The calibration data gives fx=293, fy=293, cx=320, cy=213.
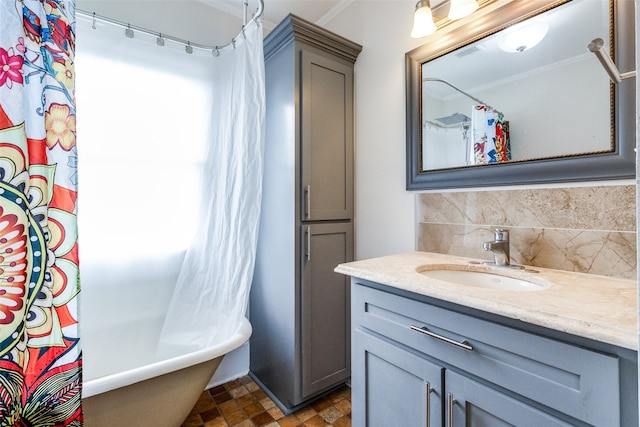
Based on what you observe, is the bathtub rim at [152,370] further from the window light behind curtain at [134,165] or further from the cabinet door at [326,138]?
the cabinet door at [326,138]

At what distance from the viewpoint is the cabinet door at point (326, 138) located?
5.46 ft

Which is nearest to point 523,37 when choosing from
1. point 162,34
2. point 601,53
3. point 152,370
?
point 601,53

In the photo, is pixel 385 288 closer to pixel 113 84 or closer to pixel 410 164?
pixel 410 164

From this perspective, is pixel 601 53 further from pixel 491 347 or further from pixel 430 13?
pixel 430 13

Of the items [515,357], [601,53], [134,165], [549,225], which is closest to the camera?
[601,53]

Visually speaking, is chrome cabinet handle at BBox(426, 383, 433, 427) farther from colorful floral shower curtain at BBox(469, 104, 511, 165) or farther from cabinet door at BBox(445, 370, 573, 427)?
colorful floral shower curtain at BBox(469, 104, 511, 165)

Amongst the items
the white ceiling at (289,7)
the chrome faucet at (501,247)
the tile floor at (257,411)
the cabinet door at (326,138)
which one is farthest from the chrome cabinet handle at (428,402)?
the white ceiling at (289,7)

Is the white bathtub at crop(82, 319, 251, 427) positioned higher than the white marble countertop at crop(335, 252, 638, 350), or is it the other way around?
the white marble countertop at crop(335, 252, 638, 350)

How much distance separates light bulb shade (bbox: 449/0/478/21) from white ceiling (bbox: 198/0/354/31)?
923 mm

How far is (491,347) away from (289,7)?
2.28 m

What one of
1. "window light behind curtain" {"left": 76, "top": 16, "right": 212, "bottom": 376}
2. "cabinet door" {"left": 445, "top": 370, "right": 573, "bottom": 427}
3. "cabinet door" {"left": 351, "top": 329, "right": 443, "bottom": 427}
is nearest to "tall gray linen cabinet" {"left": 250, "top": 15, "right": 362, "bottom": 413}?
"window light behind curtain" {"left": 76, "top": 16, "right": 212, "bottom": 376}

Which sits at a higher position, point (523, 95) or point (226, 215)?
point (523, 95)

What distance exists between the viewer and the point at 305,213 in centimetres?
168

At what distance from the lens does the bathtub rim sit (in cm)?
108
